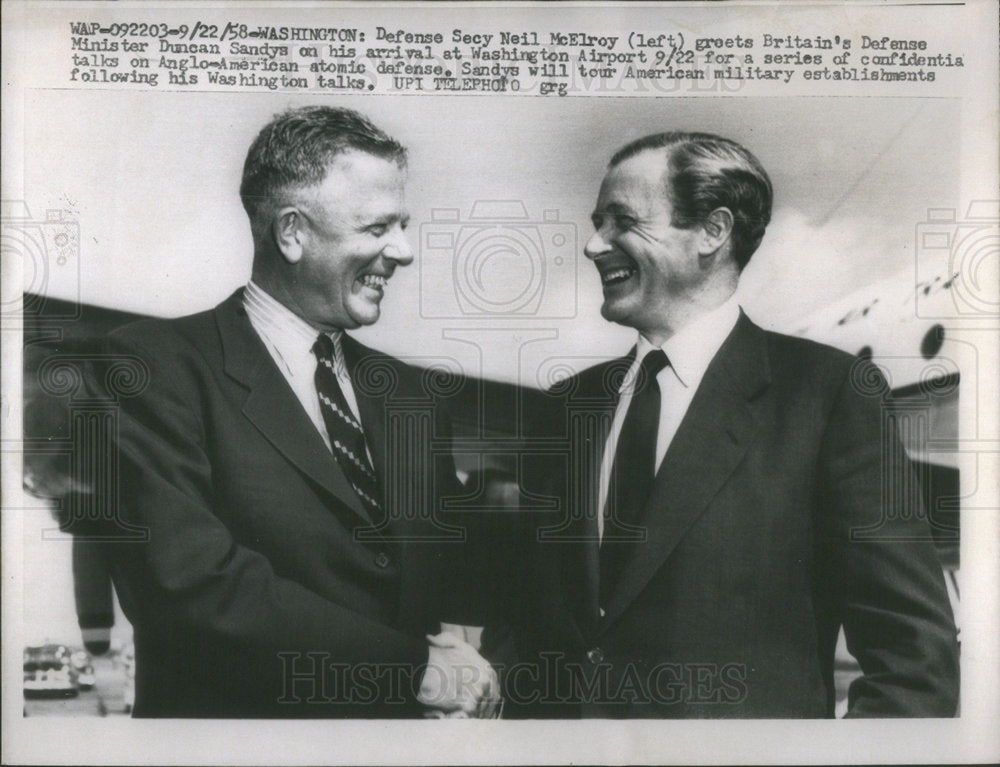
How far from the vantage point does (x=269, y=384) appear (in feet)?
7.78

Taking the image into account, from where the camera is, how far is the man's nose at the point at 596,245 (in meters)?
2.43

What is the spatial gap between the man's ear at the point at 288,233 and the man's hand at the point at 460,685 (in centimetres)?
104

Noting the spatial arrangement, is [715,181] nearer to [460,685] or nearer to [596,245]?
[596,245]

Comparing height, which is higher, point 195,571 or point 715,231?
point 715,231

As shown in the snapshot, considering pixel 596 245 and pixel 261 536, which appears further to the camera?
pixel 596 245

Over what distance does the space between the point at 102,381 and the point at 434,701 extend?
1.14m

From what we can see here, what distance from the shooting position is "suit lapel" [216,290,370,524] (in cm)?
235

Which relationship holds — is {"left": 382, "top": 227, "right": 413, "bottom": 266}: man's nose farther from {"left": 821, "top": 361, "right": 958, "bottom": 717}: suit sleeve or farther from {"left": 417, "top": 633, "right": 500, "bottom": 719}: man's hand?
{"left": 821, "top": 361, "right": 958, "bottom": 717}: suit sleeve

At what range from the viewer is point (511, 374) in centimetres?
243

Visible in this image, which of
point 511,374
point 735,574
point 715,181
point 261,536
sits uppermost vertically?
point 715,181
